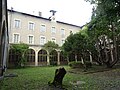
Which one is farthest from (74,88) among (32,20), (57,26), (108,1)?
(57,26)

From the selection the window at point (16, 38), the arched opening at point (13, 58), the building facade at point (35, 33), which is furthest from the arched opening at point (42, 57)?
the window at point (16, 38)

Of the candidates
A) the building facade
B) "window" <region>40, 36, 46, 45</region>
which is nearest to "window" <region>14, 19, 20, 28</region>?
the building facade

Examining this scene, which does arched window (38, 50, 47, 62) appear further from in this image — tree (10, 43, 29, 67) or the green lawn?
the green lawn

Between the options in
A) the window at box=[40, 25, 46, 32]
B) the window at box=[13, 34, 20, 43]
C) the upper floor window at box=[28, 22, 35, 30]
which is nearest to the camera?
the window at box=[13, 34, 20, 43]

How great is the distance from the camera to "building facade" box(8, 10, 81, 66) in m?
28.8

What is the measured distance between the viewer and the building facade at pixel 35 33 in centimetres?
2884

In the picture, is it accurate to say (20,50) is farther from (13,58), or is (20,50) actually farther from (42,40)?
(42,40)

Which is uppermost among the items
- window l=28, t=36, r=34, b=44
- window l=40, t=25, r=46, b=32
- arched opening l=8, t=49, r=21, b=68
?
window l=40, t=25, r=46, b=32

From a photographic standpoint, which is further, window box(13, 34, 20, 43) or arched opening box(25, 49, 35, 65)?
arched opening box(25, 49, 35, 65)

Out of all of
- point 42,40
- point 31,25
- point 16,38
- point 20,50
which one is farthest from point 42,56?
point 31,25

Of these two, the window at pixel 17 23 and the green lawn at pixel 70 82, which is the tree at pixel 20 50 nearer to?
the window at pixel 17 23

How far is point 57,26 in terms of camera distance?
35031 millimetres

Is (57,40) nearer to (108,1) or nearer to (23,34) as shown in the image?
(23,34)

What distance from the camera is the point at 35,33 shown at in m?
31.7
